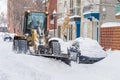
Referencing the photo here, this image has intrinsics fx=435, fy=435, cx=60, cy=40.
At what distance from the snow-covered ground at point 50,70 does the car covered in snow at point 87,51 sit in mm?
3311

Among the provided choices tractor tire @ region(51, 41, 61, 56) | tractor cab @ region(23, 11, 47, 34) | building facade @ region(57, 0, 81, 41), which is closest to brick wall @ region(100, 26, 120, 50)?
tractor cab @ region(23, 11, 47, 34)

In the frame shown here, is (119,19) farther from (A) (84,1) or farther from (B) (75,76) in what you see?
(B) (75,76)

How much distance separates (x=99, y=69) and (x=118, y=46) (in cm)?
1449

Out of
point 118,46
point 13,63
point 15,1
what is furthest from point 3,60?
point 15,1

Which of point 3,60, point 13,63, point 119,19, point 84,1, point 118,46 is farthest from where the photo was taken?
point 84,1

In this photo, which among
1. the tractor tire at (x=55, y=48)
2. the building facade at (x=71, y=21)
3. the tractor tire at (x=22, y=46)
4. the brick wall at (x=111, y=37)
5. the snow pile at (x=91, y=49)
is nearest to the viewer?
the tractor tire at (x=55, y=48)

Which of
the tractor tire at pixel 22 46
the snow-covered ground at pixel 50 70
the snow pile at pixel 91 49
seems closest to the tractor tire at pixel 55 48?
the snow pile at pixel 91 49

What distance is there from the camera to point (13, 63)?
55.9 feet

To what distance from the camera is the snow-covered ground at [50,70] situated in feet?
46.7

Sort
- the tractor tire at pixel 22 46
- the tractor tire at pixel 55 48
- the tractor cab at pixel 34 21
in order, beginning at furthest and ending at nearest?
the tractor cab at pixel 34 21 < the tractor tire at pixel 22 46 < the tractor tire at pixel 55 48

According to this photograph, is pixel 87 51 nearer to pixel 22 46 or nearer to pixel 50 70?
pixel 22 46

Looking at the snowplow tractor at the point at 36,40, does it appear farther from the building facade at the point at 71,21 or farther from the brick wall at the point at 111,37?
the building facade at the point at 71,21

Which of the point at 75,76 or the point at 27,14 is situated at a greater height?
the point at 27,14

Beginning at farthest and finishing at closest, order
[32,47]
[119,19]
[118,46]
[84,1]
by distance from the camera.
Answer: [84,1] → [119,19] → [118,46] → [32,47]
